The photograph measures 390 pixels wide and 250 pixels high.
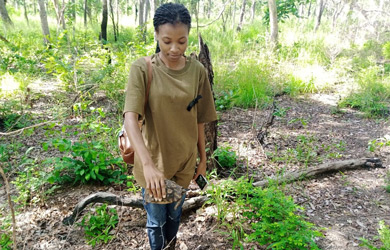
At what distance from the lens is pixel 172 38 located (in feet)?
4.52

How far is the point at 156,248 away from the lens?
1821mm

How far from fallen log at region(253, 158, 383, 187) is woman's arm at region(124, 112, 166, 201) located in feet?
5.91

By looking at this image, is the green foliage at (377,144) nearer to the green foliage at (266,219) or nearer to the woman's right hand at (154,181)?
the green foliage at (266,219)

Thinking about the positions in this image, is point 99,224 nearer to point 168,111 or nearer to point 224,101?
point 168,111

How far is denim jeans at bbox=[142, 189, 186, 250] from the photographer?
165 centimetres

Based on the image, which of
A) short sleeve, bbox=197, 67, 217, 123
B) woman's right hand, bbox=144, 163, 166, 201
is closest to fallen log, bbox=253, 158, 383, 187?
short sleeve, bbox=197, 67, 217, 123

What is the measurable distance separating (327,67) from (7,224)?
293 inches

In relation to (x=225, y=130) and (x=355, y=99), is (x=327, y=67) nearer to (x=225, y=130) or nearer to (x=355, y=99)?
(x=355, y=99)

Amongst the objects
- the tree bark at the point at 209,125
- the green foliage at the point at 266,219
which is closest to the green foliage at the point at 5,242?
the green foliage at the point at 266,219

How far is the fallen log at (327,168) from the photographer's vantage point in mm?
2987

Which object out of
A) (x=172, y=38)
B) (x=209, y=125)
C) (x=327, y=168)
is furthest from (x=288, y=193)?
(x=172, y=38)

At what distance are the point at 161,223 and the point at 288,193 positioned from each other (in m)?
1.71

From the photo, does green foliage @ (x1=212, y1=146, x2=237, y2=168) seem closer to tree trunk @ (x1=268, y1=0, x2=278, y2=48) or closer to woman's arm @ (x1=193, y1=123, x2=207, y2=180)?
woman's arm @ (x1=193, y1=123, x2=207, y2=180)

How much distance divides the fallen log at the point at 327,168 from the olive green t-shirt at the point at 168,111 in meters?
1.51
